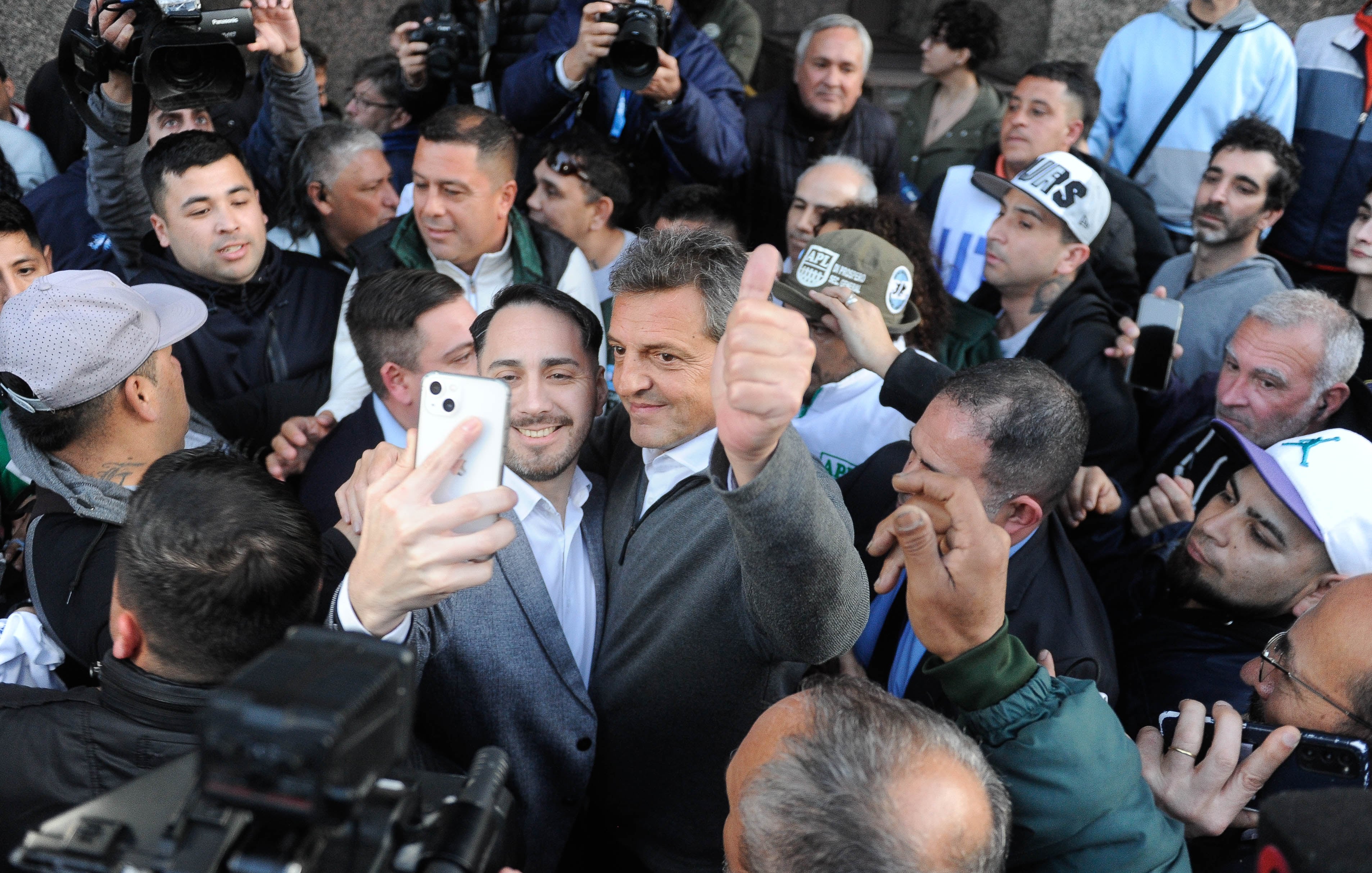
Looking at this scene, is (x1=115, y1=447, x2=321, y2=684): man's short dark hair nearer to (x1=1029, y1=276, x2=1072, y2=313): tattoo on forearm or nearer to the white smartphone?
the white smartphone

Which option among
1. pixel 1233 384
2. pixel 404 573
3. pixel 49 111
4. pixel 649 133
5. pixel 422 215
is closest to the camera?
pixel 404 573

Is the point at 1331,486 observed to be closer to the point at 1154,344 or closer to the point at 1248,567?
the point at 1248,567

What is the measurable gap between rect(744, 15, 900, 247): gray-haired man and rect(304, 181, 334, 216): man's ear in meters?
1.83

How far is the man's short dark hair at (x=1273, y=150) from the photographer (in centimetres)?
384

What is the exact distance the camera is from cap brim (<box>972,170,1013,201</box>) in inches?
157

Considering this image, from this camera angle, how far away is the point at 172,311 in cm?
244

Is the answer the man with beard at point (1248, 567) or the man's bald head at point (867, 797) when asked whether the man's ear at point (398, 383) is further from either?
the man with beard at point (1248, 567)

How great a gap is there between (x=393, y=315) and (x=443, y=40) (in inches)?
72.7

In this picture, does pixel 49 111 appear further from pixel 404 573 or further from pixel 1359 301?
pixel 1359 301

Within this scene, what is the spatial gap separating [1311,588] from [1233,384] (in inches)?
42.3

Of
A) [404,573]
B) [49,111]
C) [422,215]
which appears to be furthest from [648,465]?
[49,111]

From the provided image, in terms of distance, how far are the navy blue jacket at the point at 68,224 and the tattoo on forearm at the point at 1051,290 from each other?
3242mm

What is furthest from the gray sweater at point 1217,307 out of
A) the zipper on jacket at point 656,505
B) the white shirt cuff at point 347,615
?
the white shirt cuff at point 347,615

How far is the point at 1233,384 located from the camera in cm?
308
